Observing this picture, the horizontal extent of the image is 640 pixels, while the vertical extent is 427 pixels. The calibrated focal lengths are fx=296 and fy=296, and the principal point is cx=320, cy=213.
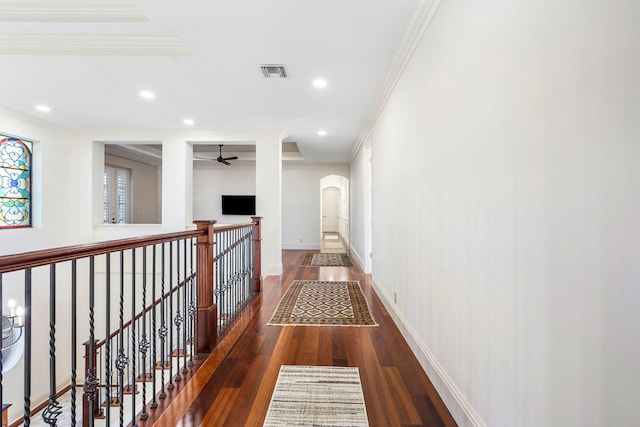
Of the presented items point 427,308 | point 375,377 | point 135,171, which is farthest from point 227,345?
point 135,171

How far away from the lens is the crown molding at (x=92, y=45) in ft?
8.56

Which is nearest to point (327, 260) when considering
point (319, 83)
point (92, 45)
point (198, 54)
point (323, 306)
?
point (323, 306)

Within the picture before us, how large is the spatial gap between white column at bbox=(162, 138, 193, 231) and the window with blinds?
3.27 m

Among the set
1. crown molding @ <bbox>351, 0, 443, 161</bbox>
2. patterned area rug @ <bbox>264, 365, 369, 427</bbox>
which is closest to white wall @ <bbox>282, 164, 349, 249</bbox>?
crown molding @ <bbox>351, 0, 443, 161</bbox>

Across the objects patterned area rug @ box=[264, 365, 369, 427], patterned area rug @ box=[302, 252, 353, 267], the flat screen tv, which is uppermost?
the flat screen tv

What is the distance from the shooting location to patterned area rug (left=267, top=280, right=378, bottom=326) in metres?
2.97

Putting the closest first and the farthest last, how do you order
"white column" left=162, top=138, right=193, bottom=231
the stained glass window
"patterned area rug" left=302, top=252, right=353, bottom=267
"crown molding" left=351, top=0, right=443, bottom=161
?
"crown molding" left=351, top=0, right=443, bottom=161 → the stained glass window → "white column" left=162, top=138, right=193, bottom=231 → "patterned area rug" left=302, top=252, right=353, bottom=267

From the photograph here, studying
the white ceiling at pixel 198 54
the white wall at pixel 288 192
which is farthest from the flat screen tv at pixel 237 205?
the white ceiling at pixel 198 54

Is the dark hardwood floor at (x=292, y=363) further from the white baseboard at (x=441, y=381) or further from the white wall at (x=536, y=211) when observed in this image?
the white wall at (x=536, y=211)

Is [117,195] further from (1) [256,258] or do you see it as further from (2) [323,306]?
(2) [323,306]

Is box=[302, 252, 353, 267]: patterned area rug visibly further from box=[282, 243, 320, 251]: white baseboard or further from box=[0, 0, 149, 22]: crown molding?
box=[0, 0, 149, 22]: crown molding

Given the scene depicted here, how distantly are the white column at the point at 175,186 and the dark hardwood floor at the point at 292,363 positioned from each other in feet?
9.27

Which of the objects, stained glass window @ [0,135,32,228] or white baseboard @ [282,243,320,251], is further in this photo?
white baseboard @ [282,243,320,251]

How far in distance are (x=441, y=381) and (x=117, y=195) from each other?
8.62 metres
